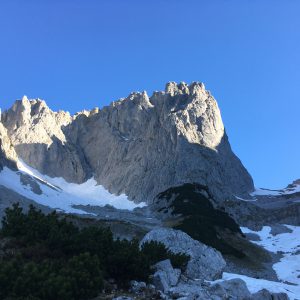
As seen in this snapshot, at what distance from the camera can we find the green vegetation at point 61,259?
20422 millimetres

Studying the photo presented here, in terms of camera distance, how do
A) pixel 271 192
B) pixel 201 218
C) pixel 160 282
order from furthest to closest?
pixel 271 192, pixel 201 218, pixel 160 282

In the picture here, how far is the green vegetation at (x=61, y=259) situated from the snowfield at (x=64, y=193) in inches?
3223

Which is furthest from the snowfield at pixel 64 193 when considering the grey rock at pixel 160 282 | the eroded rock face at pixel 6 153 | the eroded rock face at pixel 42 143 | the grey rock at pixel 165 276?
the grey rock at pixel 160 282

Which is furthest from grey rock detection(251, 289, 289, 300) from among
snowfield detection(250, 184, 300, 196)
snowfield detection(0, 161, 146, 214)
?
snowfield detection(250, 184, 300, 196)

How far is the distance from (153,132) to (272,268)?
87.1m

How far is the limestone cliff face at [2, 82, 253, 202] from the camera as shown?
Result: 13450cm

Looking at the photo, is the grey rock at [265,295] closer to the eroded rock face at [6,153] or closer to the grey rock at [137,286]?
the grey rock at [137,286]

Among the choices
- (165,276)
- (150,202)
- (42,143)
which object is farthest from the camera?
(42,143)

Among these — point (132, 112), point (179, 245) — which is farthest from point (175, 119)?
point (179, 245)

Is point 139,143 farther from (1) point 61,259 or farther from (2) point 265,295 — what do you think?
(1) point 61,259

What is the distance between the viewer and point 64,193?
136 m

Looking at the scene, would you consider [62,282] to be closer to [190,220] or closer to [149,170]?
[190,220]

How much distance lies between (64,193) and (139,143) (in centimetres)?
3314

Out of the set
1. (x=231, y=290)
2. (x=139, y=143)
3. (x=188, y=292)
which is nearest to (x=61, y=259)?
(x=188, y=292)
